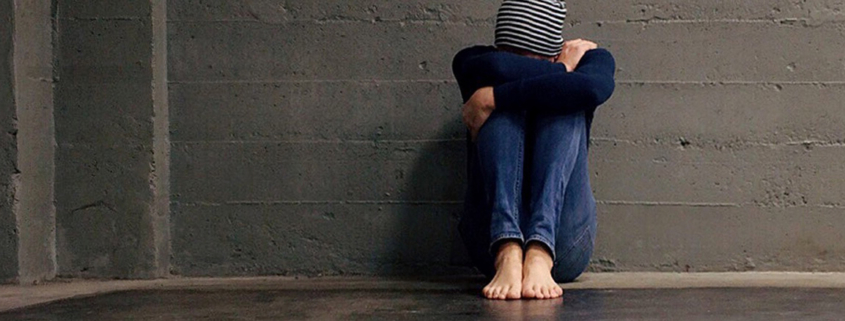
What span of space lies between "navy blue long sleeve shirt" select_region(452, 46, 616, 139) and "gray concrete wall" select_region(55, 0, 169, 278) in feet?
3.86

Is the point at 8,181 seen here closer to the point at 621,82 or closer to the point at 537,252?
the point at 537,252

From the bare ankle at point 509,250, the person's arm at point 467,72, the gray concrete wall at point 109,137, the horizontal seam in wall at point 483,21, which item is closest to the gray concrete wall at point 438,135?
the horizontal seam in wall at point 483,21

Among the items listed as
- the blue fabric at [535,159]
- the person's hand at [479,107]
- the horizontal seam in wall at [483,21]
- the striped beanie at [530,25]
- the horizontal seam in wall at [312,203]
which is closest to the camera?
the blue fabric at [535,159]

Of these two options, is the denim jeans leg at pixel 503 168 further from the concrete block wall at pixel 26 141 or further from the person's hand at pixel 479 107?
the concrete block wall at pixel 26 141

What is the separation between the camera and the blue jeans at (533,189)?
266 centimetres

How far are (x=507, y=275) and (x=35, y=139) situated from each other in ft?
5.73

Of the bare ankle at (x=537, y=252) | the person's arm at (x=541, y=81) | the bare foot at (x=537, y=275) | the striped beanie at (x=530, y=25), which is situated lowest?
the bare foot at (x=537, y=275)

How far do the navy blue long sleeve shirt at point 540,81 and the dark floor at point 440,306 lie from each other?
22.0 inches

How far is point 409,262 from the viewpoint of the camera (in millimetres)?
3426

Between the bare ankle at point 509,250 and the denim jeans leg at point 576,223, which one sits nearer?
the bare ankle at point 509,250

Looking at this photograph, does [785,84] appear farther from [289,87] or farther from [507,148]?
[289,87]

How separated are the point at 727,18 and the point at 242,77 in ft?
5.69

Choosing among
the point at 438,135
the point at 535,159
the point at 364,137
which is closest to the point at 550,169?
the point at 535,159

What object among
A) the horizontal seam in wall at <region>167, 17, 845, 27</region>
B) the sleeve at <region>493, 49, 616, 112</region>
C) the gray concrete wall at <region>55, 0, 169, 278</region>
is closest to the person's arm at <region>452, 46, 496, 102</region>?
the sleeve at <region>493, 49, 616, 112</region>
